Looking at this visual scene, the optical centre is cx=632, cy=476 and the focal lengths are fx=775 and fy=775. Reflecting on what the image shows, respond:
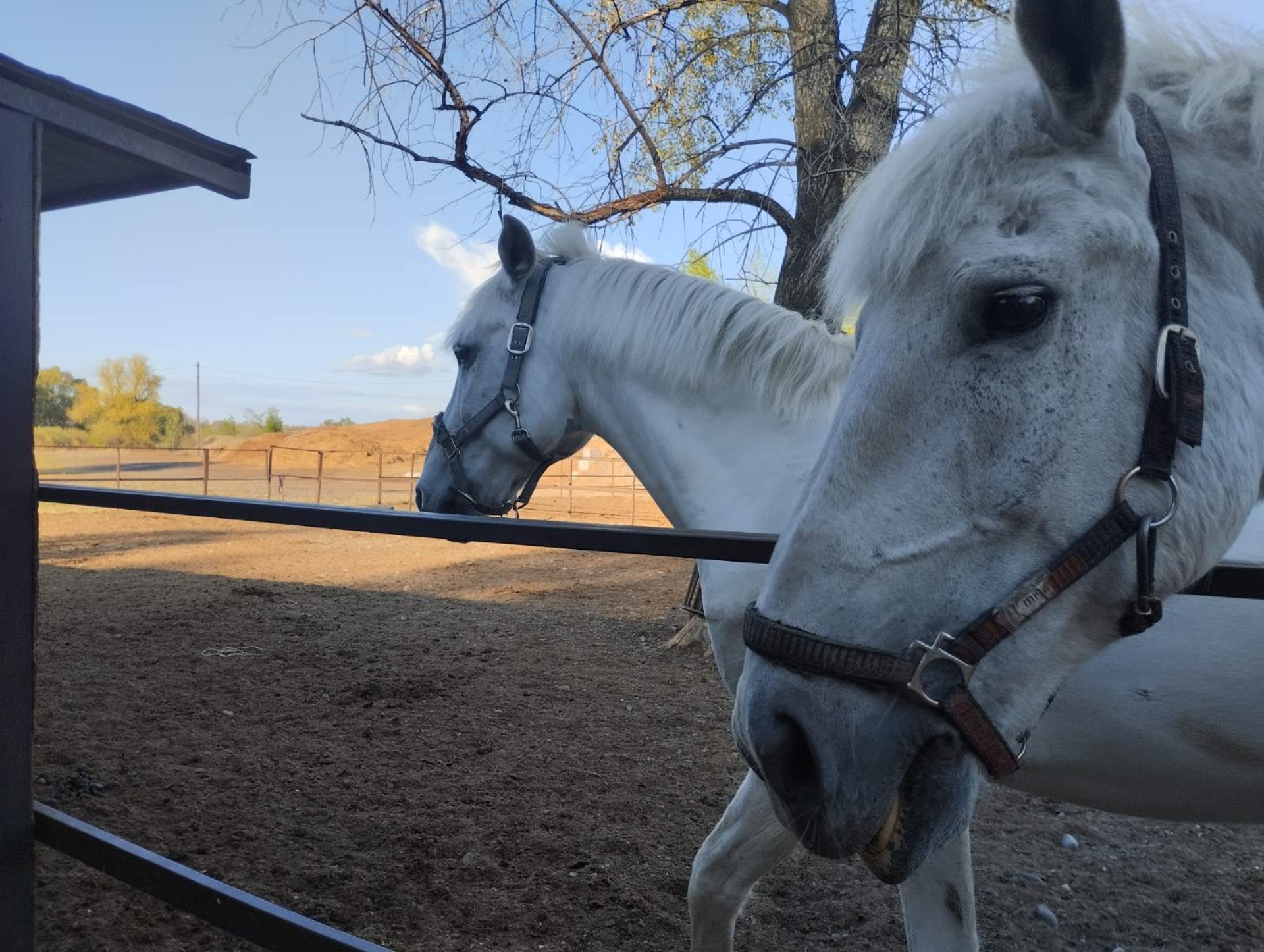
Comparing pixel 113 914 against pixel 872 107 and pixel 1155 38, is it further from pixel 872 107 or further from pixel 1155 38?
pixel 872 107

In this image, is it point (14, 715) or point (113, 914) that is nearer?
point (14, 715)

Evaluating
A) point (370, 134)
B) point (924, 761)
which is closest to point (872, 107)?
point (370, 134)

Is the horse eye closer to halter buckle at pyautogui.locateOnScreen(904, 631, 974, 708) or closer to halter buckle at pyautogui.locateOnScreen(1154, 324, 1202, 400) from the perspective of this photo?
halter buckle at pyautogui.locateOnScreen(1154, 324, 1202, 400)

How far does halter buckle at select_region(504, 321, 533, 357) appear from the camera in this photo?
268 centimetres

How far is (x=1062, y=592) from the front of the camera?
85 centimetres

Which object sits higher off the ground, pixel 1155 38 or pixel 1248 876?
pixel 1155 38

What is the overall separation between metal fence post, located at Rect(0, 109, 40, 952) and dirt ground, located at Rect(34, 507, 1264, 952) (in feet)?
2.58

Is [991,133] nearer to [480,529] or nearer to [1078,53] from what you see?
[1078,53]

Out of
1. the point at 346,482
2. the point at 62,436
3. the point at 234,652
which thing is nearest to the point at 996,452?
the point at 234,652

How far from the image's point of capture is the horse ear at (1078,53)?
0.85 m

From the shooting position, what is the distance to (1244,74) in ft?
3.33

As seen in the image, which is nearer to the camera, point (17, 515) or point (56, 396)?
point (17, 515)

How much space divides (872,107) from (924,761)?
→ 500 centimetres

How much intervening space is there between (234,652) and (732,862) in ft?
17.1
